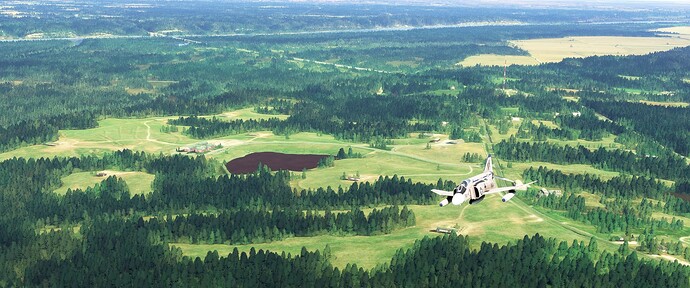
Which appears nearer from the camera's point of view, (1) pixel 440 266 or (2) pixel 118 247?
(1) pixel 440 266

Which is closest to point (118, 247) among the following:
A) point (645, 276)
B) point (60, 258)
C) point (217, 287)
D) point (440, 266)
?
point (60, 258)

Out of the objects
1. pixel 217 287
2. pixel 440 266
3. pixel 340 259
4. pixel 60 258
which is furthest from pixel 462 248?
pixel 60 258

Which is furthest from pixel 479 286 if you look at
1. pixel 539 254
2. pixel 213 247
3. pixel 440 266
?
pixel 213 247

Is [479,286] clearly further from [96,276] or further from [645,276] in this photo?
[96,276]

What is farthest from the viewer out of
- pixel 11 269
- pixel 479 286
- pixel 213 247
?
pixel 213 247

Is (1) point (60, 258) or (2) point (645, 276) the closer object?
(2) point (645, 276)

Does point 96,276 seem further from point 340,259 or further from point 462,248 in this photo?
point 462,248

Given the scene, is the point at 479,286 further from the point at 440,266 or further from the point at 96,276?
the point at 96,276

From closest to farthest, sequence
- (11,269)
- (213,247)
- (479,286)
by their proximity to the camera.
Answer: (479,286) → (11,269) → (213,247)
